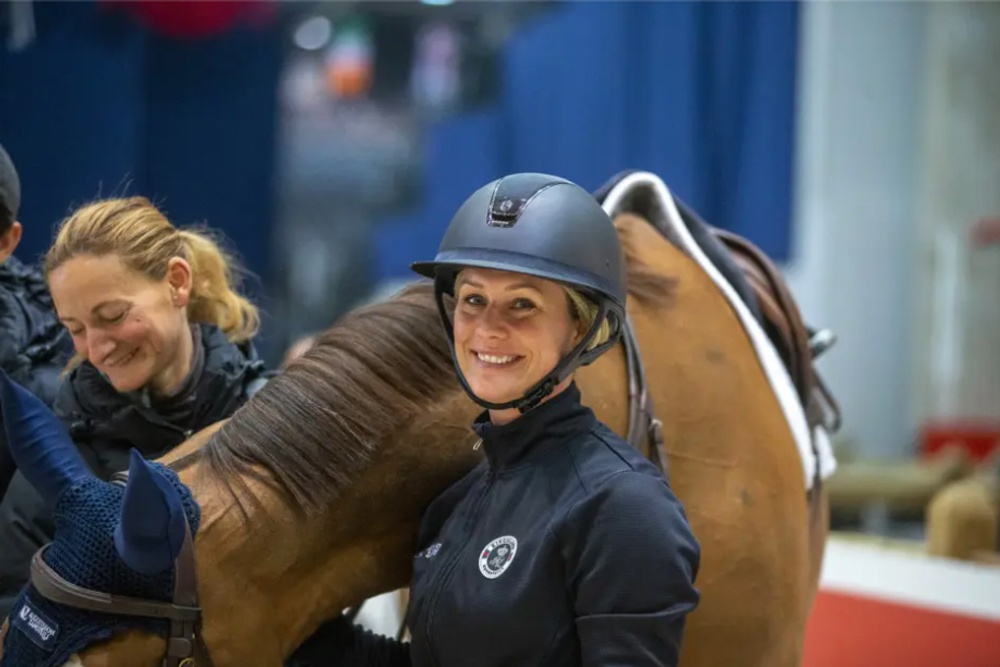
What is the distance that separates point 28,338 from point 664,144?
529cm

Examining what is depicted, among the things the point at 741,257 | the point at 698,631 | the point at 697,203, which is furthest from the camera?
the point at 697,203

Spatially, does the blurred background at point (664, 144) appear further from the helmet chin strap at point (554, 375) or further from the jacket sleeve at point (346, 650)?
→ the helmet chin strap at point (554, 375)

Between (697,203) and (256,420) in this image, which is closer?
(256,420)

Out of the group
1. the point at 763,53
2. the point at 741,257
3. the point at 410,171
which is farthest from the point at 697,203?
the point at 741,257

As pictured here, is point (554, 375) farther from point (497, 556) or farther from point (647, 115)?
point (647, 115)

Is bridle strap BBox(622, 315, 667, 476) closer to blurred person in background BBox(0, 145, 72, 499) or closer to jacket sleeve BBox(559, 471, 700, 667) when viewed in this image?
jacket sleeve BBox(559, 471, 700, 667)

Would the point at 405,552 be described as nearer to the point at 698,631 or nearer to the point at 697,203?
the point at 698,631

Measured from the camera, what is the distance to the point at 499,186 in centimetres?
139

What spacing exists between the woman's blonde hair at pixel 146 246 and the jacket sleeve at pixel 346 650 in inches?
21.6

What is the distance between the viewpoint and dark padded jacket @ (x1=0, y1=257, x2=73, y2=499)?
1.75 meters

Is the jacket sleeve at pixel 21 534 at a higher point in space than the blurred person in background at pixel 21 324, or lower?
lower

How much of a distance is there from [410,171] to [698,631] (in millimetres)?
5495

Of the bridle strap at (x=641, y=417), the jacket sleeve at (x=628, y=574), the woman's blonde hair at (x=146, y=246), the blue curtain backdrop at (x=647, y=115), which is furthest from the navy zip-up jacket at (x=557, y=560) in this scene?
the blue curtain backdrop at (x=647, y=115)

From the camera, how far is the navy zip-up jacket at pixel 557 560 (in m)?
1.15
